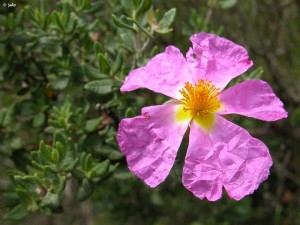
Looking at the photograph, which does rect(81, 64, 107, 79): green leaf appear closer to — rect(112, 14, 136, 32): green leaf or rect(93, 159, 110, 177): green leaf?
rect(112, 14, 136, 32): green leaf

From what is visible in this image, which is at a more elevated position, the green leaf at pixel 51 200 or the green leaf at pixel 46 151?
the green leaf at pixel 46 151

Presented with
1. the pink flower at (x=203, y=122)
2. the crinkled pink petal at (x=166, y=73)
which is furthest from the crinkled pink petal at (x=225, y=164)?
the crinkled pink petal at (x=166, y=73)

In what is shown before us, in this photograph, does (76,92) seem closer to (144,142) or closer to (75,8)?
(75,8)

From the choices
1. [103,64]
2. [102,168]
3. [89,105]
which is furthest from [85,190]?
[103,64]

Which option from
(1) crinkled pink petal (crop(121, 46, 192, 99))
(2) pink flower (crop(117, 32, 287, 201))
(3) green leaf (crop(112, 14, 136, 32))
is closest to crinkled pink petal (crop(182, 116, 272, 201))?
(2) pink flower (crop(117, 32, 287, 201))

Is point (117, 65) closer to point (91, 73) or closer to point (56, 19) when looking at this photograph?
point (91, 73)

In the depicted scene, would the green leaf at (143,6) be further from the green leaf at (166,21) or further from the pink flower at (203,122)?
the pink flower at (203,122)
